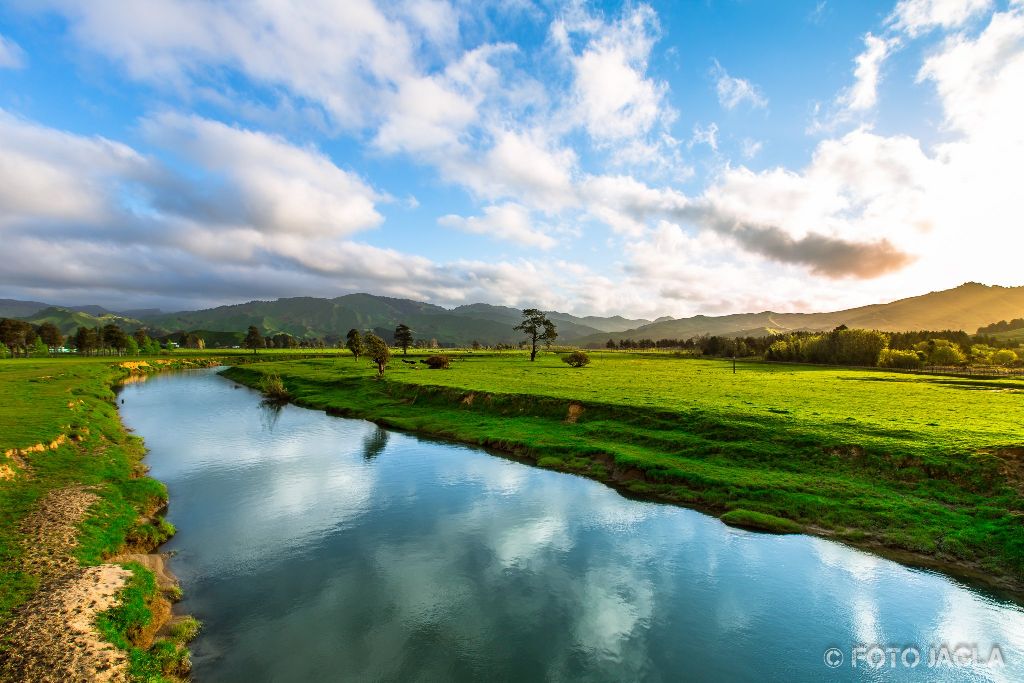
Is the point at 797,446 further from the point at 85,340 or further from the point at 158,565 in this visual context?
the point at 85,340

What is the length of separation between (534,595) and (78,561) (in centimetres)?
2144

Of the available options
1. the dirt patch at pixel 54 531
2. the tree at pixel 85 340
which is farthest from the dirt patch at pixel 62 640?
the tree at pixel 85 340

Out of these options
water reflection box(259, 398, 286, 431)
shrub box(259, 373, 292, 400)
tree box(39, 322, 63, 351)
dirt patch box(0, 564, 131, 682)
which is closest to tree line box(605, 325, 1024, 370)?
water reflection box(259, 398, 286, 431)

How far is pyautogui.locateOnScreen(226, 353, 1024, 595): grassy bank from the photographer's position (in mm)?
27875

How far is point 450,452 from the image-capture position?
49.3 meters

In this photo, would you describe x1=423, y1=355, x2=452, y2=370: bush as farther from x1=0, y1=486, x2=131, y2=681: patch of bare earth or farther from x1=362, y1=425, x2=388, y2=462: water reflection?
x1=0, y1=486, x2=131, y2=681: patch of bare earth

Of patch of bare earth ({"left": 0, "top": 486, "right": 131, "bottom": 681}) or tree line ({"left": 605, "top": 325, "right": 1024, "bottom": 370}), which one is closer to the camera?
patch of bare earth ({"left": 0, "top": 486, "right": 131, "bottom": 681})

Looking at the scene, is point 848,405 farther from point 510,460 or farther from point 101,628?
point 101,628

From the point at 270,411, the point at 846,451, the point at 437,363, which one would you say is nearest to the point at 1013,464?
the point at 846,451

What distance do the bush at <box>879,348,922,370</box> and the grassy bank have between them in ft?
130

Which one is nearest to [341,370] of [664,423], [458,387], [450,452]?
[458,387]

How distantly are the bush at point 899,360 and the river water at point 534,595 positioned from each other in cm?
11723

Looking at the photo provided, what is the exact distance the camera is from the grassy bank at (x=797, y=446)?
2788 cm

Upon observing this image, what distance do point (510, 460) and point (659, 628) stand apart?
2748 centimetres
